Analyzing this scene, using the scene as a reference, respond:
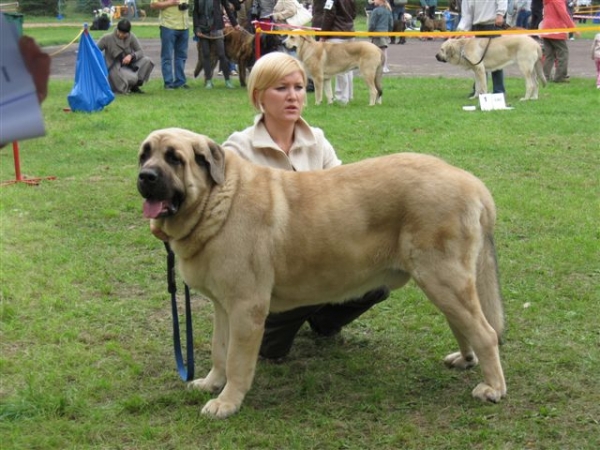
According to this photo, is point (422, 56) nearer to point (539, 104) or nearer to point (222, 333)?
point (539, 104)

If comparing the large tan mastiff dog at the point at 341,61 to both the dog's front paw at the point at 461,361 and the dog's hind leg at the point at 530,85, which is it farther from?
the dog's front paw at the point at 461,361

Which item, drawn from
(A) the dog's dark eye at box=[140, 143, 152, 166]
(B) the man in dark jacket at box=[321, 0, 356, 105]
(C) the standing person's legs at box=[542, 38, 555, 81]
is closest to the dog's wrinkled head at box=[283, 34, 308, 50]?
(B) the man in dark jacket at box=[321, 0, 356, 105]

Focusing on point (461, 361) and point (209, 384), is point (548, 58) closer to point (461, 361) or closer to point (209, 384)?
point (461, 361)

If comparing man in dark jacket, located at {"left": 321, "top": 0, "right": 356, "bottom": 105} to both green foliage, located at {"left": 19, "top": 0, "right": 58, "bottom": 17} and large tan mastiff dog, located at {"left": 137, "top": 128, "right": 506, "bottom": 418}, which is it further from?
green foliage, located at {"left": 19, "top": 0, "right": 58, "bottom": 17}

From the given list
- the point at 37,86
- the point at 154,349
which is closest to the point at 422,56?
the point at 154,349

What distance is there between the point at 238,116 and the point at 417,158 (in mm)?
9802

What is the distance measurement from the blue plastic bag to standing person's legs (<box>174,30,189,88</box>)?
11.5 ft

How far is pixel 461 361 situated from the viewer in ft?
15.8

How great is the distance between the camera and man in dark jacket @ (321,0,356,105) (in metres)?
16.2

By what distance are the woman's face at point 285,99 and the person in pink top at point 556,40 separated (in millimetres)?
14180

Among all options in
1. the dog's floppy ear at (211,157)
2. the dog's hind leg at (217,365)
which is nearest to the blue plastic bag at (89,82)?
the dog's hind leg at (217,365)

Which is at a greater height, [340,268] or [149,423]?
[340,268]

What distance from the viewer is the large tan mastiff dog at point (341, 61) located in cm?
1569

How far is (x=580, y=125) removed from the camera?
1281 centimetres
